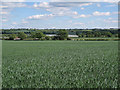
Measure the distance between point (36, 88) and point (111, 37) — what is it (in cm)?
7791

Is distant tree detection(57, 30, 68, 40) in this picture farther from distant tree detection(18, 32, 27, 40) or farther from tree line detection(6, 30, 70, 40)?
distant tree detection(18, 32, 27, 40)

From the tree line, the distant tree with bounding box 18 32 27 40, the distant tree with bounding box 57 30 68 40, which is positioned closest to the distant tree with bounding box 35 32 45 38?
the tree line

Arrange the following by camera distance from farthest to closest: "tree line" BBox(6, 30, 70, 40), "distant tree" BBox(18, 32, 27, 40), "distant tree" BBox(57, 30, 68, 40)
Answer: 1. "distant tree" BBox(18, 32, 27, 40)
2. "distant tree" BBox(57, 30, 68, 40)
3. "tree line" BBox(6, 30, 70, 40)

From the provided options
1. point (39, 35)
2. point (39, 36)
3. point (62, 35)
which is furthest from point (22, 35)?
point (62, 35)

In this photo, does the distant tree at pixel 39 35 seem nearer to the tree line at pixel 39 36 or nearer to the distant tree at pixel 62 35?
the tree line at pixel 39 36

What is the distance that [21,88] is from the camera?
816cm

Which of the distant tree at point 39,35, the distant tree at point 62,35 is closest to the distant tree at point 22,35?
the distant tree at point 39,35

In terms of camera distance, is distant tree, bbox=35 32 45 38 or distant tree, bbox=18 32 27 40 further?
distant tree, bbox=18 32 27 40

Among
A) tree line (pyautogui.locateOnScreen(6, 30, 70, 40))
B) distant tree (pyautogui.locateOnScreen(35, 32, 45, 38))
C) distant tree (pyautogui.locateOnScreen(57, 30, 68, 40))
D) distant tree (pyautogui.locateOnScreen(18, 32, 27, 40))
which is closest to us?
tree line (pyautogui.locateOnScreen(6, 30, 70, 40))

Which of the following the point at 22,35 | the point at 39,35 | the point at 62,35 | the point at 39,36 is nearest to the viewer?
the point at 62,35

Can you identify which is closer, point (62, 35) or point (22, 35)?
point (62, 35)

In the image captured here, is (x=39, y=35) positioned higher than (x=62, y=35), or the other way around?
(x=39, y=35)

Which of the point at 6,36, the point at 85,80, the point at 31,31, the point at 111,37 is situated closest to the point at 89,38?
the point at 111,37

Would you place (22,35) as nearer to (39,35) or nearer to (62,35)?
(39,35)
